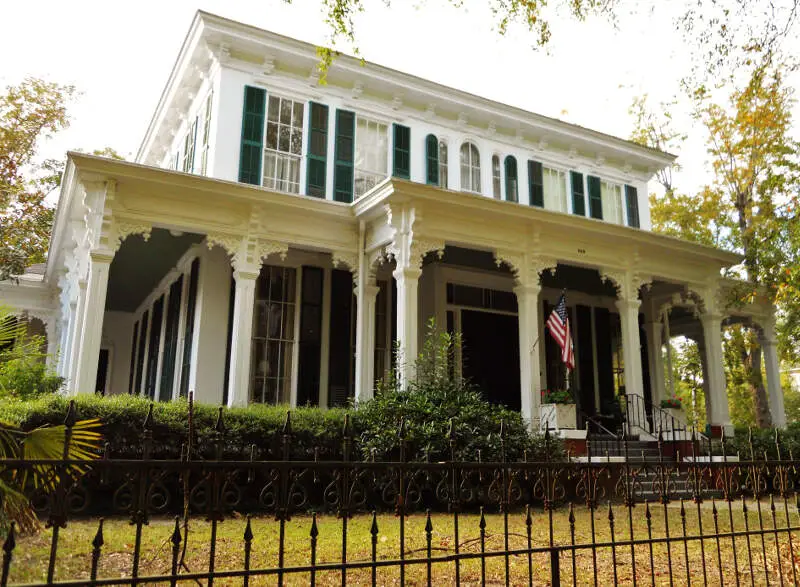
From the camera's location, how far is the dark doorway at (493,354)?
15.0 m

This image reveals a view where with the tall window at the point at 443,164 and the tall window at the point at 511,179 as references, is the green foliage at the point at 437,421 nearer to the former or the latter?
the tall window at the point at 443,164

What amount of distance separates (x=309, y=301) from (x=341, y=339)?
40.1 inches

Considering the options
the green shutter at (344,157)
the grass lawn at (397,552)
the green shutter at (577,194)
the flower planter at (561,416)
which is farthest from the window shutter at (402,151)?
the grass lawn at (397,552)

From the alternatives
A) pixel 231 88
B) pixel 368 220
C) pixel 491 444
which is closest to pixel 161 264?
pixel 231 88

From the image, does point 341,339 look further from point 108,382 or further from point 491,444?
point 108,382

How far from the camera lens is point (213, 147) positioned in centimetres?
1356

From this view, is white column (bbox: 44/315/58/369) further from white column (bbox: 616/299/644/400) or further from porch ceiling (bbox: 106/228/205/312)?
white column (bbox: 616/299/644/400)

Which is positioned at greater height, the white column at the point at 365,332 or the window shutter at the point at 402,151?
the window shutter at the point at 402,151

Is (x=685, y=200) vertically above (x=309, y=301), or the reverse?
(x=685, y=200)

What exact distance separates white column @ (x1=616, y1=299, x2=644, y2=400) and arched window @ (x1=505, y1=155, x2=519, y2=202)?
4.65 meters

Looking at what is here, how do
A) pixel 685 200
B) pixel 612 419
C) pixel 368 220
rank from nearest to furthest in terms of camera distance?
1. pixel 368 220
2. pixel 612 419
3. pixel 685 200

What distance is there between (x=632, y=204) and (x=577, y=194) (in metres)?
2.24

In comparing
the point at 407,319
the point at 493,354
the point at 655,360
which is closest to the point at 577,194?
the point at 655,360

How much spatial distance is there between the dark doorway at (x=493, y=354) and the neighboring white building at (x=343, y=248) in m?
0.04
